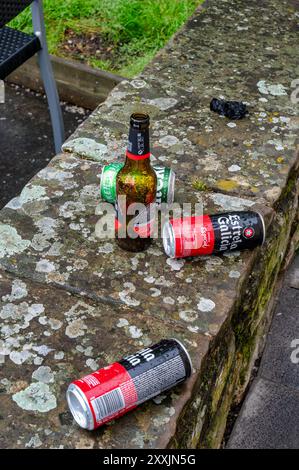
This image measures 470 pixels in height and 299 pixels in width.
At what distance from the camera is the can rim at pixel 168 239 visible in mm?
2037

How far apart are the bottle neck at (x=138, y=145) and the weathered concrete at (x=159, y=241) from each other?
13.2 inches

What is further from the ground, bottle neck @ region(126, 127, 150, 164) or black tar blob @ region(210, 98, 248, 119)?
bottle neck @ region(126, 127, 150, 164)

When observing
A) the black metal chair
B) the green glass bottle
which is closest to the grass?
the black metal chair

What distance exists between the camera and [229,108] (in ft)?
9.23

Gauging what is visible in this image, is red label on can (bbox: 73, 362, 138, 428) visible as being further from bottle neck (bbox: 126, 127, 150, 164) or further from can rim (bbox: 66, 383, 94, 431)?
bottle neck (bbox: 126, 127, 150, 164)

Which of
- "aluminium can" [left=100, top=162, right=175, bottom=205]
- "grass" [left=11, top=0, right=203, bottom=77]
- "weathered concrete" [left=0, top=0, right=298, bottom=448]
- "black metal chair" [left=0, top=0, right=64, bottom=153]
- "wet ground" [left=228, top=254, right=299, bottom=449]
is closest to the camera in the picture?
"weathered concrete" [left=0, top=0, right=298, bottom=448]

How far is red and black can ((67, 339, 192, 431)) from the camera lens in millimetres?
1576

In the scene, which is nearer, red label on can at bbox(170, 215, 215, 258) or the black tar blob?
red label on can at bbox(170, 215, 215, 258)

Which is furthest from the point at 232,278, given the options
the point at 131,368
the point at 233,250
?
the point at 131,368

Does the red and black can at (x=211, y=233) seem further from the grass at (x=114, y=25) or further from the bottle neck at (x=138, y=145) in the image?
the grass at (x=114, y=25)

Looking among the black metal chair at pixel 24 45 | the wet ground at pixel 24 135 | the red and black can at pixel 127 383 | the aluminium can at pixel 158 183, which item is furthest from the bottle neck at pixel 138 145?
the wet ground at pixel 24 135

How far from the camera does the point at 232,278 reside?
2084 millimetres

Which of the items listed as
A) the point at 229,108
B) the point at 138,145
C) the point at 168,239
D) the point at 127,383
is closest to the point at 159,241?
the point at 168,239

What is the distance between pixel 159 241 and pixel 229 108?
0.89m
